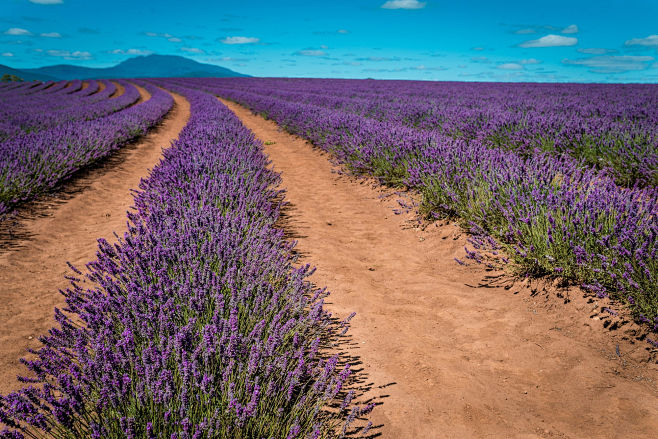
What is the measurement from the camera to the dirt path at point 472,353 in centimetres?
179

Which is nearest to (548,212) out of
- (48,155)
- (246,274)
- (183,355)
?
(246,274)

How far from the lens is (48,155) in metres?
6.34

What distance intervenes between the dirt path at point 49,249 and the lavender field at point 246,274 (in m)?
0.20

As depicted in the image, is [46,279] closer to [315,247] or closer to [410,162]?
[315,247]

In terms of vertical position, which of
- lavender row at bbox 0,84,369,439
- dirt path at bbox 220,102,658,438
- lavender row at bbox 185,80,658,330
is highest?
lavender row at bbox 185,80,658,330

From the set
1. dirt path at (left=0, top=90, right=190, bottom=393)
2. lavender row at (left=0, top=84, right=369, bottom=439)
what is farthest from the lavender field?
dirt path at (left=0, top=90, right=190, bottom=393)

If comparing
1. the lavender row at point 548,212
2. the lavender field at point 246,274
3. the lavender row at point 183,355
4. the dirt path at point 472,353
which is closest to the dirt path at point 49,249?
the lavender field at point 246,274

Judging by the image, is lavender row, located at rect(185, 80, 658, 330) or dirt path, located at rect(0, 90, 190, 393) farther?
dirt path, located at rect(0, 90, 190, 393)

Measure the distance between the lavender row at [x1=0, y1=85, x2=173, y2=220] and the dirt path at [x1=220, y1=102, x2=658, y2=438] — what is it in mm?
4224

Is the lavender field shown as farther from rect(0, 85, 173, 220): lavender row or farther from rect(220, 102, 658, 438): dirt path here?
rect(220, 102, 658, 438): dirt path

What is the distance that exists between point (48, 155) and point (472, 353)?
7.18 metres

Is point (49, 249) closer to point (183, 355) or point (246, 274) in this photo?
point (246, 274)

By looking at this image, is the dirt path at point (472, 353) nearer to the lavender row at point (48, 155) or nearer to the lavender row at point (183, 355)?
the lavender row at point (183, 355)

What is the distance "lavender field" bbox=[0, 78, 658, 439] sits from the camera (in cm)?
139
